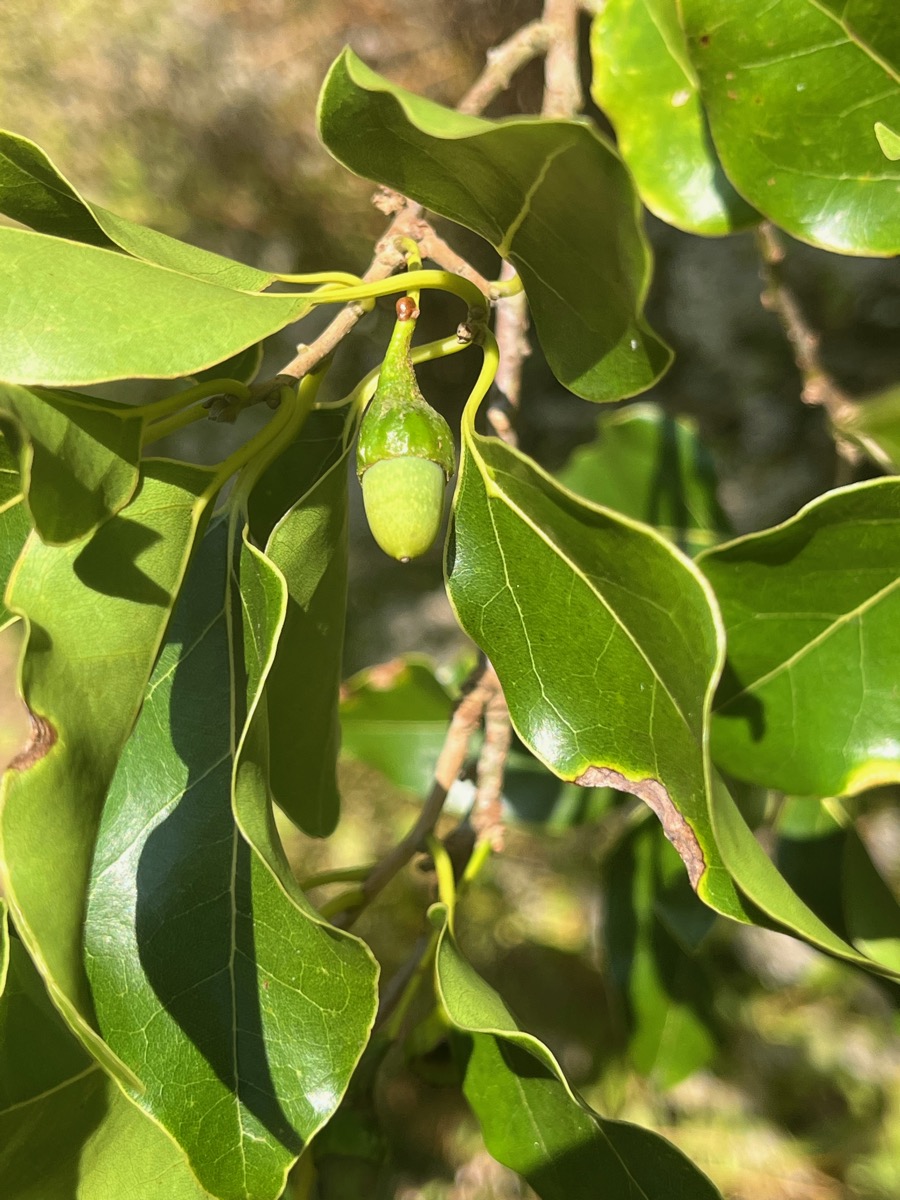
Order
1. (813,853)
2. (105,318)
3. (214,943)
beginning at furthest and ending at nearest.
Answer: (813,853) < (214,943) < (105,318)

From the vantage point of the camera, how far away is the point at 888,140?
599 mm

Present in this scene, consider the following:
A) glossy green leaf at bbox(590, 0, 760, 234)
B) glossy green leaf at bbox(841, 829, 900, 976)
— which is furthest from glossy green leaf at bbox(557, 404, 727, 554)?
glossy green leaf at bbox(841, 829, 900, 976)

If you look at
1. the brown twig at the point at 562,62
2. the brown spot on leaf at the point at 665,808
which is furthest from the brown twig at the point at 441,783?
the brown twig at the point at 562,62

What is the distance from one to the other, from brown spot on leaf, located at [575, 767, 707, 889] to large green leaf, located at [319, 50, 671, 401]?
24 centimetres

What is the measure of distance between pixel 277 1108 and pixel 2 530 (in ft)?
1.24

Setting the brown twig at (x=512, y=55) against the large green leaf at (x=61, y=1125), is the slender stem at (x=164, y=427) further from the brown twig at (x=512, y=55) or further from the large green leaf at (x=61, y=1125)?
the brown twig at (x=512, y=55)

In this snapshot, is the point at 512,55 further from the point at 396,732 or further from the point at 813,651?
the point at 396,732

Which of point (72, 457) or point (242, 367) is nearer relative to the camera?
point (72, 457)

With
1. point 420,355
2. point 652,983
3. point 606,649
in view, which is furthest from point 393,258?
point 652,983

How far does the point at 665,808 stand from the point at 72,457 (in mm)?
345

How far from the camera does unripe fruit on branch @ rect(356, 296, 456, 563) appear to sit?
470mm

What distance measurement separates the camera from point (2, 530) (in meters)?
0.53

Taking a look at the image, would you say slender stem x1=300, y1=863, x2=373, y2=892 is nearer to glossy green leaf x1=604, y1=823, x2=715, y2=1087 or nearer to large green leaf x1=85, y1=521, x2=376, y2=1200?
large green leaf x1=85, y1=521, x2=376, y2=1200

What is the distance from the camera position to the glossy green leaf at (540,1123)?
1.91 ft
